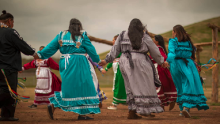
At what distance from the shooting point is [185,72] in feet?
18.0

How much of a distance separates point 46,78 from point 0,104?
339 centimetres

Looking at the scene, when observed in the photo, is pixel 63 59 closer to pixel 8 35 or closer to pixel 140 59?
pixel 8 35

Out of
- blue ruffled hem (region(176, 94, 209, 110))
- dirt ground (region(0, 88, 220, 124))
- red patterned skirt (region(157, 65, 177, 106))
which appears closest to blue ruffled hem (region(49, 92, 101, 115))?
dirt ground (region(0, 88, 220, 124))

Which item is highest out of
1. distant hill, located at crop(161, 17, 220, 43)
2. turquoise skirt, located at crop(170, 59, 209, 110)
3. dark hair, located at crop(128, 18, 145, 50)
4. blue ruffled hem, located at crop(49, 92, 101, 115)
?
distant hill, located at crop(161, 17, 220, 43)

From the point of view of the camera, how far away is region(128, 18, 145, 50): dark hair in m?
5.06

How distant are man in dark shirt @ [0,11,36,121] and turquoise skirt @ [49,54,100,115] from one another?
2.63 feet

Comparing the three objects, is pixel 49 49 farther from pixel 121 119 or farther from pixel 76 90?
pixel 121 119

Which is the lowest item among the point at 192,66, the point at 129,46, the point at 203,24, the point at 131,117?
the point at 131,117

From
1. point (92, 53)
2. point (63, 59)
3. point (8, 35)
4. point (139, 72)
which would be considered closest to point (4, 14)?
point (8, 35)

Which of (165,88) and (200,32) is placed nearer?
(165,88)

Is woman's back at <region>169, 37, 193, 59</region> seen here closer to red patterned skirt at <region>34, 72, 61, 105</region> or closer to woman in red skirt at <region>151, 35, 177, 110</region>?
woman in red skirt at <region>151, 35, 177, 110</region>

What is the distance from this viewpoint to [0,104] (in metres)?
5.00

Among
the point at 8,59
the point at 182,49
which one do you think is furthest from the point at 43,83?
the point at 182,49

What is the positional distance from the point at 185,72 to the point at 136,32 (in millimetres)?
1350
